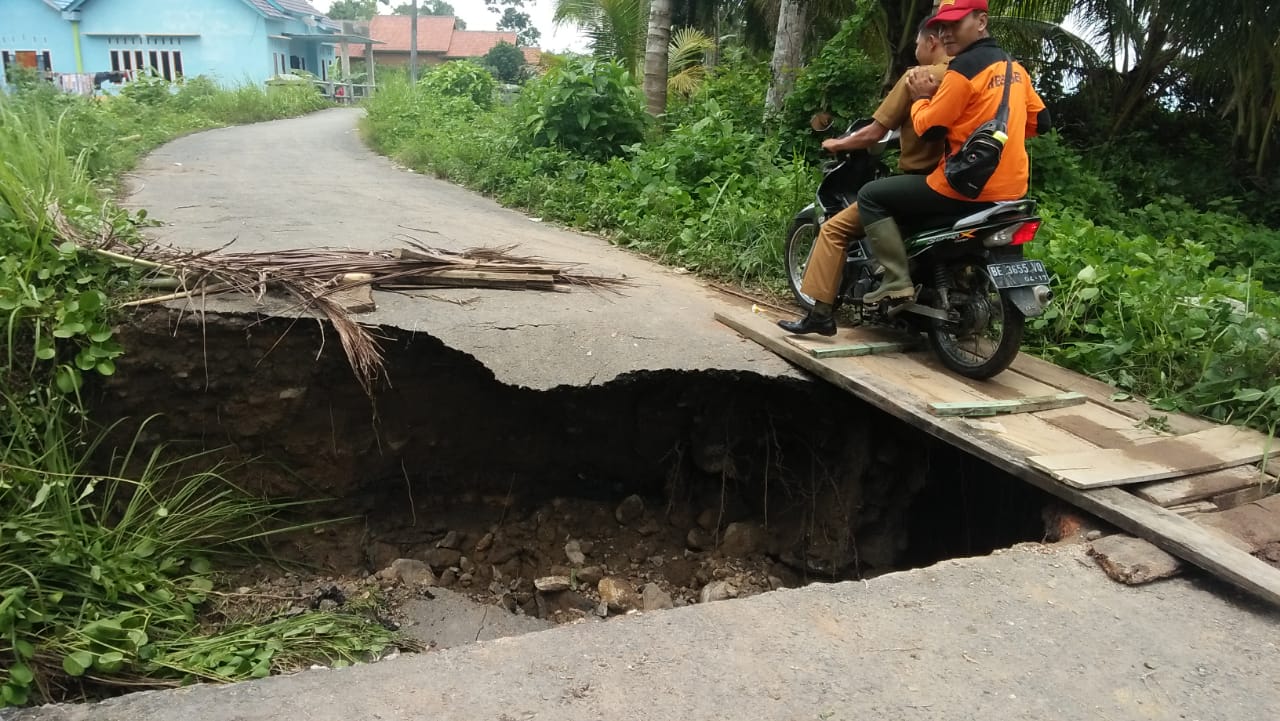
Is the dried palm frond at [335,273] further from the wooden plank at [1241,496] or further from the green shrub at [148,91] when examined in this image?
the green shrub at [148,91]

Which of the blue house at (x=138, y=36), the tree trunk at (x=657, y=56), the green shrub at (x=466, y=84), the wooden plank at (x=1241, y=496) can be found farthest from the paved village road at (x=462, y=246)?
the blue house at (x=138, y=36)

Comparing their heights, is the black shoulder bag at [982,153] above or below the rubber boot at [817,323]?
above

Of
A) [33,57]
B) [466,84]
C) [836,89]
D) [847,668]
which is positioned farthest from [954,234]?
[33,57]

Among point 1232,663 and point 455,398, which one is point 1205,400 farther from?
point 455,398

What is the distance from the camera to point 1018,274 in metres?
3.77

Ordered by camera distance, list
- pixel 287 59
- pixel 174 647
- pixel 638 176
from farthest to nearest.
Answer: pixel 287 59 < pixel 638 176 < pixel 174 647

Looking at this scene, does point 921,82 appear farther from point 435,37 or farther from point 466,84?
point 435,37

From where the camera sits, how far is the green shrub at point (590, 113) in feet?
29.9

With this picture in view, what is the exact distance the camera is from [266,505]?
442 cm

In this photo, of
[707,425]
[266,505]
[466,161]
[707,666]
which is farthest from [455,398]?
[466,161]

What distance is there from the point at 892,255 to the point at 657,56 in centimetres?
660

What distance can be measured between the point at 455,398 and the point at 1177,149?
9.96m

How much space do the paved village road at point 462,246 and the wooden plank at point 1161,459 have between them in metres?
1.45

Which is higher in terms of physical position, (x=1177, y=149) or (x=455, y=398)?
(x=1177, y=149)
